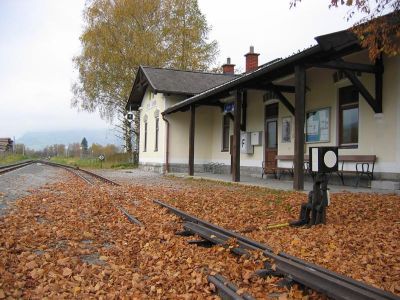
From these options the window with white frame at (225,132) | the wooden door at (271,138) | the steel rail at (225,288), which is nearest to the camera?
the steel rail at (225,288)

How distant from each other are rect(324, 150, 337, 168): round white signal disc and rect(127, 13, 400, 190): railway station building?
13.1 ft

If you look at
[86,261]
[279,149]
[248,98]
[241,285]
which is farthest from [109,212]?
[248,98]

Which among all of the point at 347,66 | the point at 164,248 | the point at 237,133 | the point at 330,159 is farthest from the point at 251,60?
the point at 164,248

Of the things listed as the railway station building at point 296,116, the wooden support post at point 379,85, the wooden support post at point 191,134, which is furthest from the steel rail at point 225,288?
the wooden support post at point 191,134

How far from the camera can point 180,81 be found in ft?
79.8

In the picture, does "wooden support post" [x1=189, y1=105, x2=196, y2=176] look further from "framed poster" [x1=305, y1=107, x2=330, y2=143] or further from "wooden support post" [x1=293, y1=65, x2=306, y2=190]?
"wooden support post" [x1=293, y1=65, x2=306, y2=190]

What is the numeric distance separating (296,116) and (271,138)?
608cm

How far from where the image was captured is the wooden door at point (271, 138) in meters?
16.8

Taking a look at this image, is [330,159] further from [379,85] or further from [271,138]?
[271,138]

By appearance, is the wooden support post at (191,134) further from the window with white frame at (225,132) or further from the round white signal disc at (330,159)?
the round white signal disc at (330,159)

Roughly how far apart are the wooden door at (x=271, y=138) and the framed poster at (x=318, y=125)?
7.69 feet

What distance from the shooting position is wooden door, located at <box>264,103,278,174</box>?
55.1 feet

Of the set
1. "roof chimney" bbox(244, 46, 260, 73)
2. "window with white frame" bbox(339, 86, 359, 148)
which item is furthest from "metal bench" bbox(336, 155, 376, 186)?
"roof chimney" bbox(244, 46, 260, 73)

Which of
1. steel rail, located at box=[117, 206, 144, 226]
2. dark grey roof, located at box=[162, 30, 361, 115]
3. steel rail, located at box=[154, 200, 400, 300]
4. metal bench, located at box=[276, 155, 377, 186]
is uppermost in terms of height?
dark grey roof, located at box=[162, 30, 361, 115]
